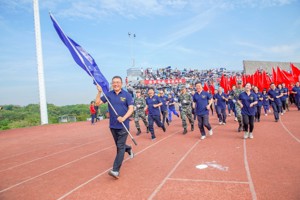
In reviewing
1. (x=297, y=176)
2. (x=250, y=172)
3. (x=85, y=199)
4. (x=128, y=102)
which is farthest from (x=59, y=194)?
(x=297, y=176)

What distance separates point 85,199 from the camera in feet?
12.6

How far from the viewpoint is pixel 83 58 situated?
624cm

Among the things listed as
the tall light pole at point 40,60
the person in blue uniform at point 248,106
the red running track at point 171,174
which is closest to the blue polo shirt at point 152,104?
the red running track at point 171,174

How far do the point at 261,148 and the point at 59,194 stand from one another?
17.3ft

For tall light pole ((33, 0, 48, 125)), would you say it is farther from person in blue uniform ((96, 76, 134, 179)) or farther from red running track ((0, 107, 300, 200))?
person in blue uniform ((96, 76, 134, 179))

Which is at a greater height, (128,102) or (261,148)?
(128,102)

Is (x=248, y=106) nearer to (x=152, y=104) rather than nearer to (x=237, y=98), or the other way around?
(x=237, y=98)

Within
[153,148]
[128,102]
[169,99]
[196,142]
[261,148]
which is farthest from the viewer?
[169,99]

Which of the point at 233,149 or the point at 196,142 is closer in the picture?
the point at 233,149

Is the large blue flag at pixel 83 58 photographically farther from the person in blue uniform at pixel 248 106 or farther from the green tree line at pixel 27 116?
the green tree line at pixel 27 116

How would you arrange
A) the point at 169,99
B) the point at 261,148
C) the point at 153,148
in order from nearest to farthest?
1. the point at 261,148
2. the point at 153,148
3. the point at 169,99

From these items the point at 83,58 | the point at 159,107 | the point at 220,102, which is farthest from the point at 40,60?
the point at 83,58

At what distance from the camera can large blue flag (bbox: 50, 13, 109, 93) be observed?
607 cm

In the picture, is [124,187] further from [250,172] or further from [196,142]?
[196,142]
